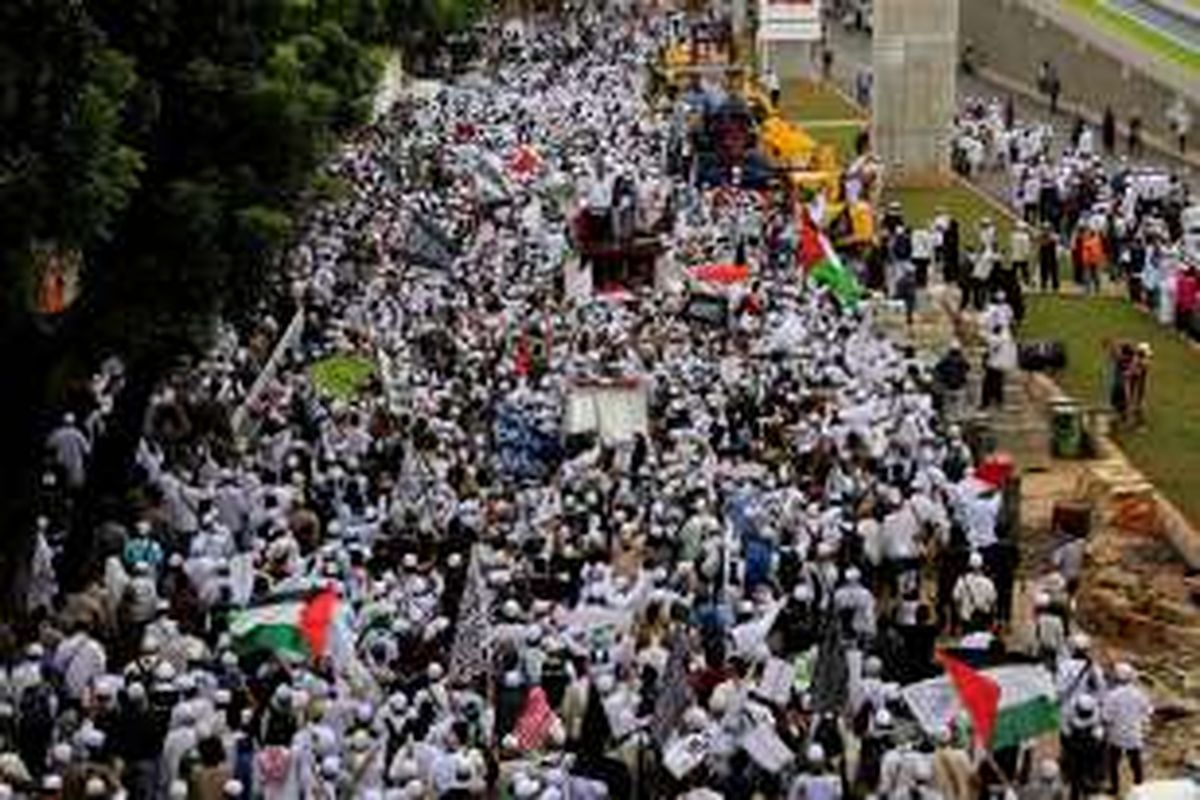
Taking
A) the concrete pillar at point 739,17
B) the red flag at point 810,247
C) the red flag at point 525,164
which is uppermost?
the concrete pillar at point 739,17

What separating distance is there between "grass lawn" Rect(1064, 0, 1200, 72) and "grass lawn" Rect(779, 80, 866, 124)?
15.2 ft

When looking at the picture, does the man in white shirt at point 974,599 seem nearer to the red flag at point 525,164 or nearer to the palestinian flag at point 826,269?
the palestinian flag at point 826,269

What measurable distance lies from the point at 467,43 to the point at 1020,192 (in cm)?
2223

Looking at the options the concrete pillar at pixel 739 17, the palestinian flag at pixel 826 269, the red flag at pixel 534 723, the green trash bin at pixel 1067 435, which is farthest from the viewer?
the concrete pillar at pixel 739 17

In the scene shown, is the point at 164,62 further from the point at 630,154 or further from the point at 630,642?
the point at 630,154

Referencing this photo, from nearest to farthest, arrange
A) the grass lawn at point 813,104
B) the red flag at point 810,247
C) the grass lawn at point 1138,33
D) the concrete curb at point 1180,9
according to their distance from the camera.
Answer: the red flag at point 810,247
the grass lawn at point 1138,33
the concrete curb at point 1180,9
the grass lawn at point 813,104

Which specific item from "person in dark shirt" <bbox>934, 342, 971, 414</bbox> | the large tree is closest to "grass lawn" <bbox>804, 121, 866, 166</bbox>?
"person in dark shirt" <bbox>934, 342, 971, 414</bbox>

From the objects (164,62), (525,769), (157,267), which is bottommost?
(525,769)

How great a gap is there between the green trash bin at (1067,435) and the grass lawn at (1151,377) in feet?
1.74

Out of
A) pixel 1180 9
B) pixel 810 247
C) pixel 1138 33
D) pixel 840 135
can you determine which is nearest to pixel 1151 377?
pixel 810 247

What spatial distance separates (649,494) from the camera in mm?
21516

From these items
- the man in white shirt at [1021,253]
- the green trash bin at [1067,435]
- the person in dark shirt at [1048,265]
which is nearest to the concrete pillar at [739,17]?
the man in white shirt at [1021,253]

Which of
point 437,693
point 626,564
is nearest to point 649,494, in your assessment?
point 626,564

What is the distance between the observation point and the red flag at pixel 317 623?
56.9ft
